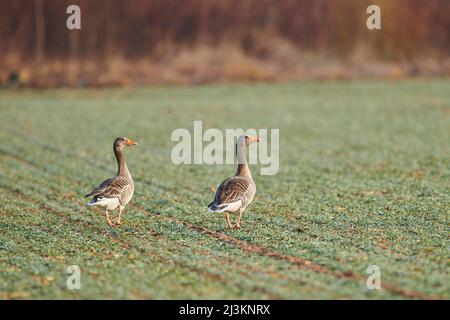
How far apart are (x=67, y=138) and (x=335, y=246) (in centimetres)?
1568

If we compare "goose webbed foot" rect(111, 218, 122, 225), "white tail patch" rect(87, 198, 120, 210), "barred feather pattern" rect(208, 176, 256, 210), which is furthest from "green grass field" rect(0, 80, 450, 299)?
"barred feather pattern" rect(208, 176, 256, 210)

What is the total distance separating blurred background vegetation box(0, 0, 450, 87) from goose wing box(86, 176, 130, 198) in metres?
32.1

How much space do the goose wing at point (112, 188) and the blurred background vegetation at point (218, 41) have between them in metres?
32.1

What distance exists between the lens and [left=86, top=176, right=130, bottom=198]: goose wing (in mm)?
11211

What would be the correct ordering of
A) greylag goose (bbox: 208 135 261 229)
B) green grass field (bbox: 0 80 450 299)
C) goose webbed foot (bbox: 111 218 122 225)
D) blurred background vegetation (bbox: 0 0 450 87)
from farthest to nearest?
blurred background vegetation (bbox: 0 0 450 87), goose webbed foot (bbox: 111 218 122 225), greylag goose (bbox: 208 135 261 229), green grass field (bbox: 0 80 450 299)

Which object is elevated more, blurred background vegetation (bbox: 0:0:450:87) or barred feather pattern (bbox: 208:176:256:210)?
blurred background vegetation (bbox: 0:0:450:87)

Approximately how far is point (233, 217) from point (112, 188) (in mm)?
2557

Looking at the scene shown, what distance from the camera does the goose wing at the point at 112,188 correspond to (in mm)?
11211

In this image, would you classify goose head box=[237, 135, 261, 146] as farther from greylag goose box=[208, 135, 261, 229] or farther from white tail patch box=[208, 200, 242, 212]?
white tail patch box=[208, 200, 242, 212]

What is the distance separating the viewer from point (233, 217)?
12945 millimetres

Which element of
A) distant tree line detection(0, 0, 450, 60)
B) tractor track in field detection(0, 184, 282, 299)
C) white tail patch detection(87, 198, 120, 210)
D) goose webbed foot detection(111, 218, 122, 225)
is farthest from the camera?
distant tree line detection(0, 0, 450, 60)

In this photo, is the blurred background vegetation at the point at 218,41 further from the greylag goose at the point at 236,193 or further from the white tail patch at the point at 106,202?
the white tail patch at the point at 106,202

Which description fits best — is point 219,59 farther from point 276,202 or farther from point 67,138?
point 276,202
